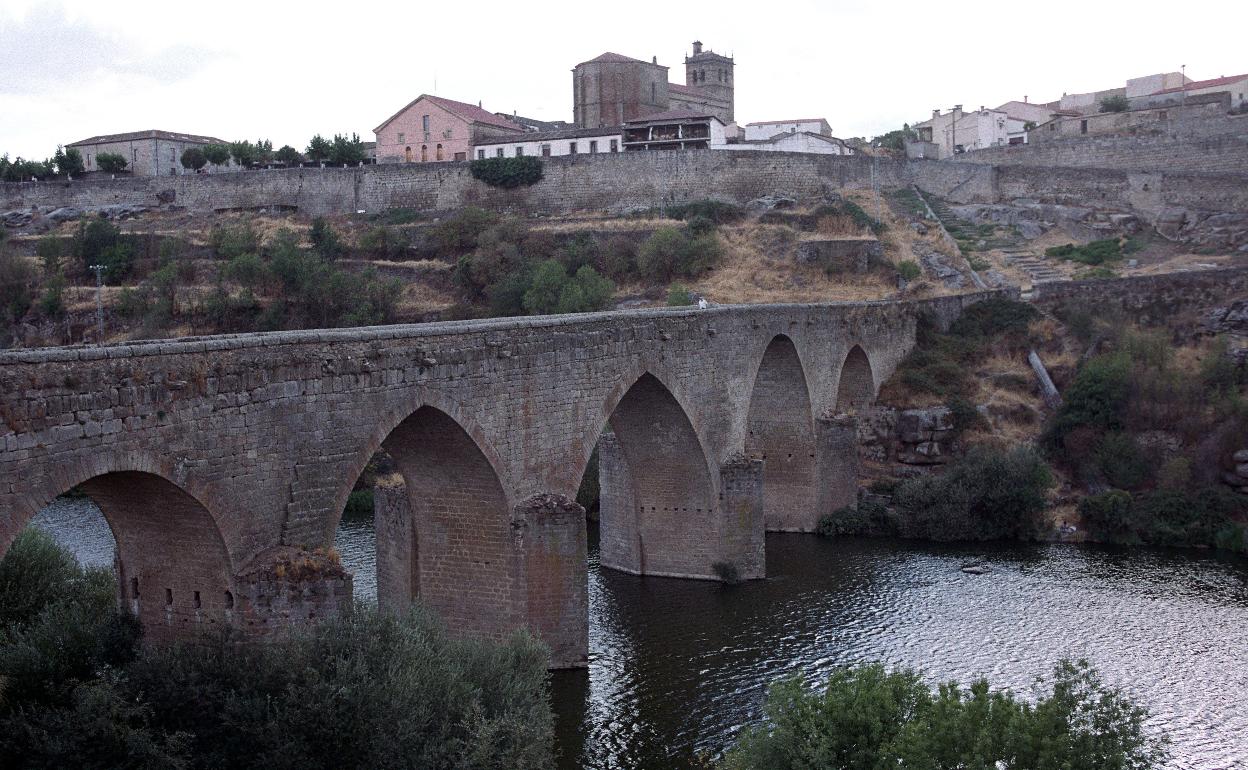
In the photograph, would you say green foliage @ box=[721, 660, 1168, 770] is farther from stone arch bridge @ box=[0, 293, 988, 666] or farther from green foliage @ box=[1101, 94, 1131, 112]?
green foliage @ box=[1101, 94, 1131, 112]

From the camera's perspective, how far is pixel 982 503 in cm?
2541

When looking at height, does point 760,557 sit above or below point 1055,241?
below

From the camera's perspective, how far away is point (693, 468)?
2181 centimetres

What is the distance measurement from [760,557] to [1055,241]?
24.6 meters

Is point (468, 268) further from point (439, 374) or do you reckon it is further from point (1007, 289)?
point (439, 374)

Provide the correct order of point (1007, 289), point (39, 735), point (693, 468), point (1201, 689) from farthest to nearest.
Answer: point (1007, 289) < point (693, 468) < point (1201, 689) < point (39, 735)

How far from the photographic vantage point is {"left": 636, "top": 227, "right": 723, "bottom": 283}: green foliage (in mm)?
41969

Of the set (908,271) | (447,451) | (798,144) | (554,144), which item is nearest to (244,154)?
(554,144)

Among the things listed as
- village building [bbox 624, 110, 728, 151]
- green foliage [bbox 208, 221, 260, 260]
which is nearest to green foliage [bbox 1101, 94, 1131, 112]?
village building [bbox 624, 110, 728, 151]

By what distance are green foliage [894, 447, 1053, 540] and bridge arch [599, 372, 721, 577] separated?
6.13m

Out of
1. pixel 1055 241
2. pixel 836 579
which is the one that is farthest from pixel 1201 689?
pixel 1055 241

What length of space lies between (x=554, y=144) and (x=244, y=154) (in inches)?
639

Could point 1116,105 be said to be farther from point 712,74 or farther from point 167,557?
point 167,557

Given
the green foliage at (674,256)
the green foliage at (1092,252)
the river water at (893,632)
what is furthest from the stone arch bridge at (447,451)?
the green foliage at (1092,252)
